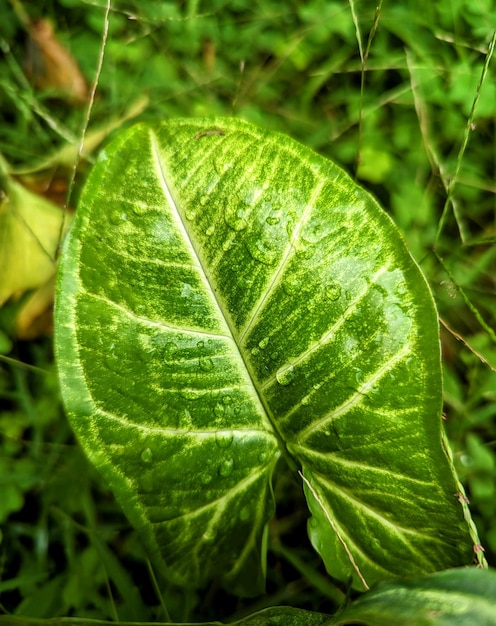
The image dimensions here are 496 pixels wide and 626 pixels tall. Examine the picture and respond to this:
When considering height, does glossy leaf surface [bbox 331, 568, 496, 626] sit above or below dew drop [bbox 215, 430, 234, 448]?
below

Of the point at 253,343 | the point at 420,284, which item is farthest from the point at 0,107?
the point at 420,284

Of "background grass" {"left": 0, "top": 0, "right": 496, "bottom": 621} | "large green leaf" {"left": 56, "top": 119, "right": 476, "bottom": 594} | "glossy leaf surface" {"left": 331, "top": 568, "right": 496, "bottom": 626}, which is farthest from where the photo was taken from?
"background grass" {"left": 0, "top": 0, "right": 496, "bottom": 621}

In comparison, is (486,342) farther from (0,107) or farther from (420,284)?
(0,107)

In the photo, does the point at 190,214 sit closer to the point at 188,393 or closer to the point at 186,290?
the point at 186,290

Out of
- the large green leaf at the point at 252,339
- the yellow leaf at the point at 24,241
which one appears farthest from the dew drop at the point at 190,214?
the yellow leaf at the point at 24,241

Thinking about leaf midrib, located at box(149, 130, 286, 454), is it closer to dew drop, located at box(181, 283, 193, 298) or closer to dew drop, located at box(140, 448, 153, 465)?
dew drop, located at box(181, 283, 193, 298)

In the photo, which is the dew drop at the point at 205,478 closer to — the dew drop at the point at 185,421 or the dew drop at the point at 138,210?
the dew drop at the point at 185,421

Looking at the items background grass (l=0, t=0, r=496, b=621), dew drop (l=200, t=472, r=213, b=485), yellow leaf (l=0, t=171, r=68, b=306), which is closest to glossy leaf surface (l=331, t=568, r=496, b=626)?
dew drop (l=200, t=472, r=213, b=485)
